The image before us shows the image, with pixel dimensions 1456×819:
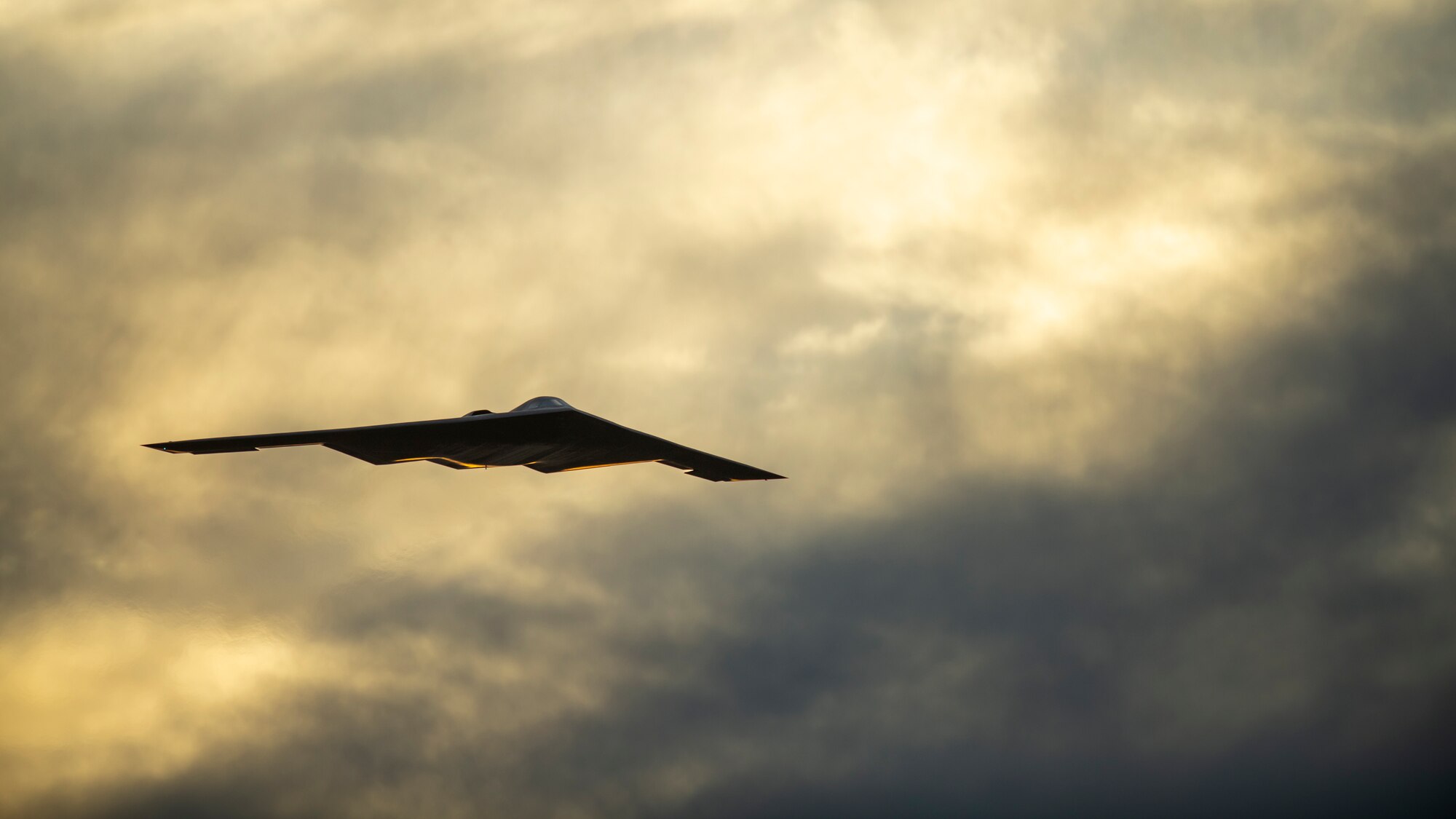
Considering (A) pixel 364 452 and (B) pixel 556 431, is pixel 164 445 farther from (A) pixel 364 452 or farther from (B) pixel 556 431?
(B) pixel 556 431

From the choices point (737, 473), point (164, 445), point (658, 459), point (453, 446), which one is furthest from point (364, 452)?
point (737, 473)

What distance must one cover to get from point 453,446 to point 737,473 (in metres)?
16.9

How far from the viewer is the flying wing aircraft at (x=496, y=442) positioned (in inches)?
2370

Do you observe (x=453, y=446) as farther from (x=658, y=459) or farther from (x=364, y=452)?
(x=658, y=459)

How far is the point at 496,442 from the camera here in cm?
6338

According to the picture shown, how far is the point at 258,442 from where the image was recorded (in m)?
60.7

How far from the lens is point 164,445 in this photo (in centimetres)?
6144

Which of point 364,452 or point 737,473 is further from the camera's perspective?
point 737,473

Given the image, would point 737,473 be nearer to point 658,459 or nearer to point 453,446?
point 658,459

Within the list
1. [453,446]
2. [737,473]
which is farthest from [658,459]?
[453,446]

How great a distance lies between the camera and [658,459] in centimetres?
7056

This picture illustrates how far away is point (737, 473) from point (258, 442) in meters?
25.3

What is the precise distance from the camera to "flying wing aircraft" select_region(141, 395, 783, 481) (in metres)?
60.2

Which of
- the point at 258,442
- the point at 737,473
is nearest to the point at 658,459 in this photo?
the point at 737,473
